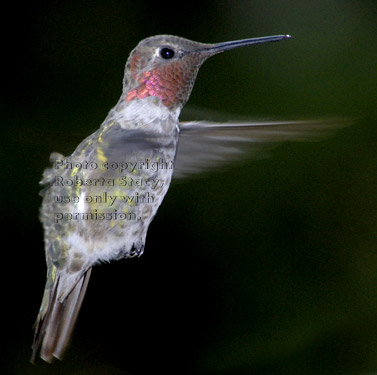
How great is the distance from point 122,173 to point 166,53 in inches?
6.7

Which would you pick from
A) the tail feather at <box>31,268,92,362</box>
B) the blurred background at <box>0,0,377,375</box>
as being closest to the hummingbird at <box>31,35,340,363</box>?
the tail feather at <box>31,268,92,362</box>

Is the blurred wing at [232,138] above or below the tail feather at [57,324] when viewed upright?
above

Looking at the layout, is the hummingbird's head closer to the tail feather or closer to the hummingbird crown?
the hummingbird crown

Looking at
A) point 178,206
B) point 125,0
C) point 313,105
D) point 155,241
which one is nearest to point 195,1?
point 125,0

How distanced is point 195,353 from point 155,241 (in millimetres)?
402

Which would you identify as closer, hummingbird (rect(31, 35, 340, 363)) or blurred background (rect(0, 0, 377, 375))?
hummingbird (rect(31, 35, 340, 363))

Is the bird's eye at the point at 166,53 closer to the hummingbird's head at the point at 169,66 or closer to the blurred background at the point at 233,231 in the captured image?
the hummingbird's head at the point at 169,66

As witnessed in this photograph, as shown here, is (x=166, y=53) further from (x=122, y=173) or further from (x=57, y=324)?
(x=57, y=324)

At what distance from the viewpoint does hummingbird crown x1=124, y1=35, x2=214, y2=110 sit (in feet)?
2.36

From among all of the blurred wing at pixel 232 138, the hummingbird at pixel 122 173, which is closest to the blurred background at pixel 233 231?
the blurred wing at pixel 232 138

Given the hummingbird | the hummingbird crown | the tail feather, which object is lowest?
the tail feather

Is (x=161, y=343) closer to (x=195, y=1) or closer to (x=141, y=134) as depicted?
(x=195, y=1)

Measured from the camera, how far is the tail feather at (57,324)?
0.68 meters

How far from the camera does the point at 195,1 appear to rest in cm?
185
